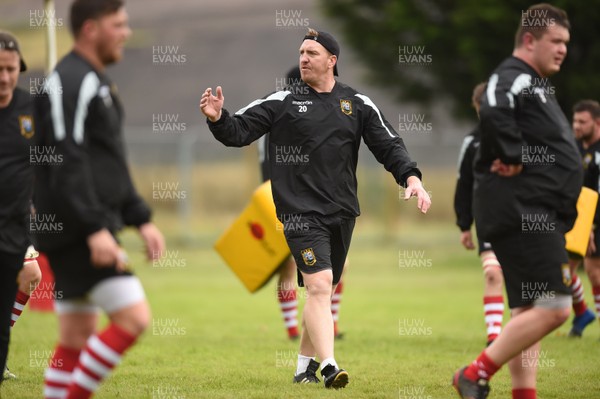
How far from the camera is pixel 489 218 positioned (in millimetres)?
6234

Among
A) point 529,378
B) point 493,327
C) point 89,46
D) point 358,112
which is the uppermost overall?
point 89,46

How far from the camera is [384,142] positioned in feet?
26.2

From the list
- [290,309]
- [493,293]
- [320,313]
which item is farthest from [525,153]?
[290,309]

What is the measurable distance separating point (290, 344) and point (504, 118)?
5.20 m

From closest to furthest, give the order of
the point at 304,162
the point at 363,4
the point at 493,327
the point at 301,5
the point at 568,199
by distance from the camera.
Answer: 1. the point at 568,199
2. the point at 304,162
3. the point at 493,327
4. the point at 363,4
5. the point at 301,5

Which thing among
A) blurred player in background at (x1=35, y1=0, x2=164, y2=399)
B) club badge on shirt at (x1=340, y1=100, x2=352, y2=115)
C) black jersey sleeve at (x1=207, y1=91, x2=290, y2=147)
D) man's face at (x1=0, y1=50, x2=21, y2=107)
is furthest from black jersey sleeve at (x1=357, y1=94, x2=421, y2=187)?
blurred player in background at (x1=35, y1=0, x2=164, y2=399)

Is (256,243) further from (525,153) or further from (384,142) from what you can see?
(525,153)

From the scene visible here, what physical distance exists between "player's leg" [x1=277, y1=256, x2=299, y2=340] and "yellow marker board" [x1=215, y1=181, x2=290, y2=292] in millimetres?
309

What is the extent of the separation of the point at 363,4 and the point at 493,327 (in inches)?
667

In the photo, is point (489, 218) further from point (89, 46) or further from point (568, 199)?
point (89, 46)

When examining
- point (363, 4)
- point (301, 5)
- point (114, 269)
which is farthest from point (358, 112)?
point (301, 5)

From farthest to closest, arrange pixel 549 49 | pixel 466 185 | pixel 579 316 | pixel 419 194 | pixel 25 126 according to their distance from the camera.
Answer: pixel 579 316
pixel 466 185
pixel 419 194
pixel 25 126
pixel 549 49

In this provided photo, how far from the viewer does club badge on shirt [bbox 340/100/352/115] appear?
7.96 m

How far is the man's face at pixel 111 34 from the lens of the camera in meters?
5.42
